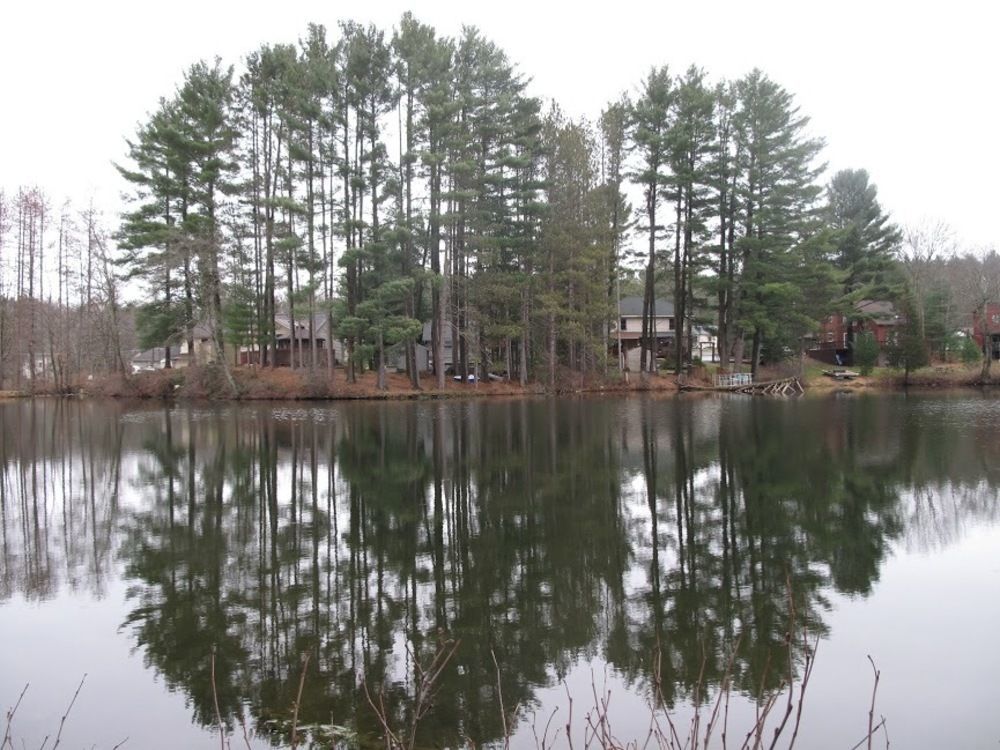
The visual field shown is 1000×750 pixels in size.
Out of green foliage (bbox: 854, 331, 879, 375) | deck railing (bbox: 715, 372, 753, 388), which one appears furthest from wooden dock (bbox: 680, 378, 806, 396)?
green foliage (bbox: 854, 331, 879, 375)

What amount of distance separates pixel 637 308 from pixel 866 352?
17849 millimetres

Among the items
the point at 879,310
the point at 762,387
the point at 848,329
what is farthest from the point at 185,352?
the point at 879,310

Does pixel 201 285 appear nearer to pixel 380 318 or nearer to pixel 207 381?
pixel 207 381

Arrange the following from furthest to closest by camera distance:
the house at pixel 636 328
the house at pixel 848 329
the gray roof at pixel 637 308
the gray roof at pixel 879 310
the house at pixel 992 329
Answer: the gray roof at pixel 637 308 < the house at pixel 636 328 < the house at pixel 992 329 < the house at pixel 848 329 < the gray roof at pixel 879 310

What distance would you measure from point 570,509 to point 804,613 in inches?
185

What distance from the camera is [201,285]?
3866 cm

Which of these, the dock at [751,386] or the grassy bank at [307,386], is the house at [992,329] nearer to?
the dock at [751,386]

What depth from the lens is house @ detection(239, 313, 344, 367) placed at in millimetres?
43500

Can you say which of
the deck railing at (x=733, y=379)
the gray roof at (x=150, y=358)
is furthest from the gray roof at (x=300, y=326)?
the gray roof at (x=150, y=358)

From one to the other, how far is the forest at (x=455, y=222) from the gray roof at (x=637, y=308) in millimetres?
11653

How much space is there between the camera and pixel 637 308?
201ft

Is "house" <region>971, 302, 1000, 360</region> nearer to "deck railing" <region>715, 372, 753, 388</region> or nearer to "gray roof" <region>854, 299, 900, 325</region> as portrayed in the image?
"gray roof" <region>854, 299, 900, 325</region>

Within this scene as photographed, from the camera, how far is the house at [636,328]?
5578 centimetres

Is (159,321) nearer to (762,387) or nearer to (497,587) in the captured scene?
(762,387)
